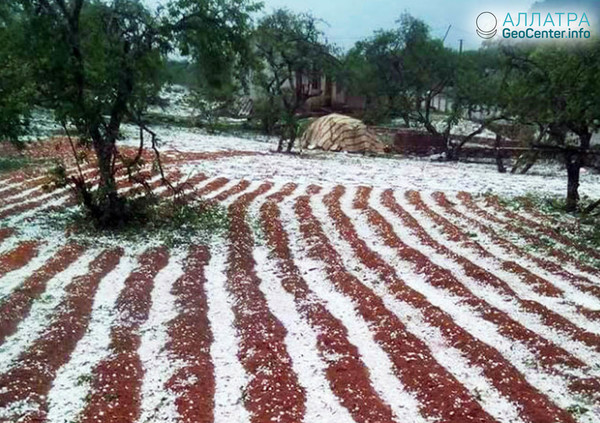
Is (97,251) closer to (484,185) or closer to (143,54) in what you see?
(143,54)

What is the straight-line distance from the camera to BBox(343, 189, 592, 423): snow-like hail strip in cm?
383

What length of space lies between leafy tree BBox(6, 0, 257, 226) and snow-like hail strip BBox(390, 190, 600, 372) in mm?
3664

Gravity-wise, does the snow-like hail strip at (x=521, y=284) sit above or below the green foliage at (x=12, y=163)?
below

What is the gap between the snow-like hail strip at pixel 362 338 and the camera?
11.9 ft

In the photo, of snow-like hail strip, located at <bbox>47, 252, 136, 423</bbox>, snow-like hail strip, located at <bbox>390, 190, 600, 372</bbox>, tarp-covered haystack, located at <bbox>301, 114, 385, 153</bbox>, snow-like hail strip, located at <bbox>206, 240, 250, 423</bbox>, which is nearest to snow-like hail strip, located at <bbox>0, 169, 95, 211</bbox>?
snow-like hail strip, located at <bbox>47, 252, 136, 423</bbox>

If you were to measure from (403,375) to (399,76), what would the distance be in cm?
2500

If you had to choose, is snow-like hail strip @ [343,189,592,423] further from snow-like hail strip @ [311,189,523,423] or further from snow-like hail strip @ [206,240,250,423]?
snow-like hail strip @ [206,240,250,423]

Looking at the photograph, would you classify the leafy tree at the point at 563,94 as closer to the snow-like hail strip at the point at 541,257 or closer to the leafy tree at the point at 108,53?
the snow-like hail strip at the point at 541,257

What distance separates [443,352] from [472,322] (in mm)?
640

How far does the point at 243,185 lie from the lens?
439 inches

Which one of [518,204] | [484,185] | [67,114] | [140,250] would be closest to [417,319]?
[140,250]

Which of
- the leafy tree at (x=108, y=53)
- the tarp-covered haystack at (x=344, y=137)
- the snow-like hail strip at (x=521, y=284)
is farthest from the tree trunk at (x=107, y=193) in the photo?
the tarp-covered haystack at (x=344, y=137)

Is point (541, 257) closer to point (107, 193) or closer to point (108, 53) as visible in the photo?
point (107, 193)

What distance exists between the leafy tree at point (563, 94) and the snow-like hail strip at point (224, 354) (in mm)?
5254
